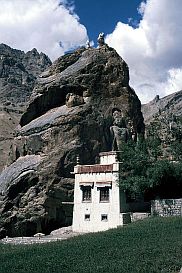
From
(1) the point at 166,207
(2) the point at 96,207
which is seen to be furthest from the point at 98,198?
(1) the point at 166,207

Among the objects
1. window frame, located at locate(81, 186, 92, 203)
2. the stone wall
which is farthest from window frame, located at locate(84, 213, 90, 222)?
the stone wall

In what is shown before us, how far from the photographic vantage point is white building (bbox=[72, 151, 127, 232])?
39.4m

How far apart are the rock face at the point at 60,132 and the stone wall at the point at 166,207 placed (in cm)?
977

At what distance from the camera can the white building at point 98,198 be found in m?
39.4

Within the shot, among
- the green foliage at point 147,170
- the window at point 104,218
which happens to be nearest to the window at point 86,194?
the window at point 104,218

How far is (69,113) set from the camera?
47375 millimetres

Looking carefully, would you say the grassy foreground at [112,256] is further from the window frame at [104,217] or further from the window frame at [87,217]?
the window frame at [87,217]

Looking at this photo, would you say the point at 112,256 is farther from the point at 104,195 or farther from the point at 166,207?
the point at 104,195

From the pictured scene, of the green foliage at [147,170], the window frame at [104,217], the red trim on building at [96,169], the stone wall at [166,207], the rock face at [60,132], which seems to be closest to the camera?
the stone wall at [166,207]

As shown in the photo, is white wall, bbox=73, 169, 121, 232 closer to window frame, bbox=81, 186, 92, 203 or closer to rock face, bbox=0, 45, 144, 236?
window frame, bbox=81, 186, 92, 203

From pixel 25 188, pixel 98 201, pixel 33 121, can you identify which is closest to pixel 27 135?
pixel 33 121

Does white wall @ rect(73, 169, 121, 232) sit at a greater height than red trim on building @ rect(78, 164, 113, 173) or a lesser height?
lesser

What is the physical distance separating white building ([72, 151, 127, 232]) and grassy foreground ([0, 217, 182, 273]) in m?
10.5

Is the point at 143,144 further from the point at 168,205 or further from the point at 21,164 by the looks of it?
the point at 21,164
